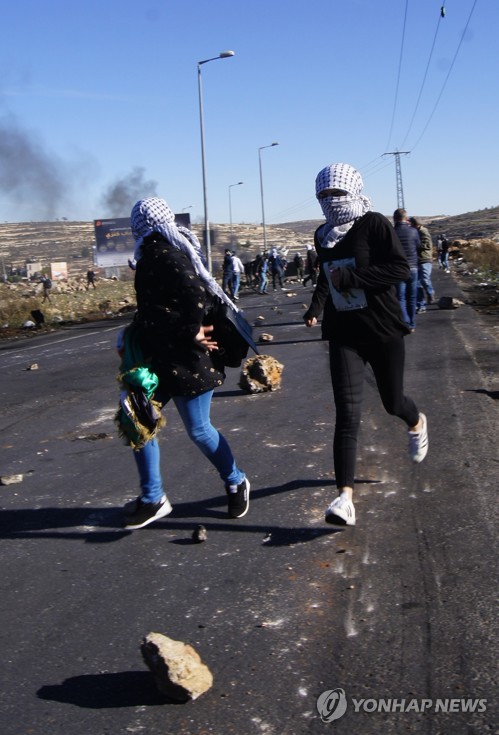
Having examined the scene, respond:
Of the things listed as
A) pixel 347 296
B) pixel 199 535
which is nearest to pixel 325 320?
pixel 347 296

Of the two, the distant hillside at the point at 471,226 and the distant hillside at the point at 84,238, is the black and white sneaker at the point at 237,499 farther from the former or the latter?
the distant hillside at the point at 84,238

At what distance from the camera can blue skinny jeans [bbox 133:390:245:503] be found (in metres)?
4.79

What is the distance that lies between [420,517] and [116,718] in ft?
7.50

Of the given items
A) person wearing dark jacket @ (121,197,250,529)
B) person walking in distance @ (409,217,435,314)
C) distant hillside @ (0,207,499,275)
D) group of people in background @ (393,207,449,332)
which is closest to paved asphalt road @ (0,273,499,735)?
person wearing dark jacket @ (121,197,250,529)

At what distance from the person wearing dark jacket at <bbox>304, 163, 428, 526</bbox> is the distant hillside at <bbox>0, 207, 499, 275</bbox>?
10088cm

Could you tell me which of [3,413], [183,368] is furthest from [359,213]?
[3,413]

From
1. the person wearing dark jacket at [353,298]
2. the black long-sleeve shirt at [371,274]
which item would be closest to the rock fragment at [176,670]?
the person wearing dark jacket at [353,298]

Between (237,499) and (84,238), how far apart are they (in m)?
149

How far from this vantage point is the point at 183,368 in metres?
4.72

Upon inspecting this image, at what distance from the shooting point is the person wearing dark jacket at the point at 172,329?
15.2 feet

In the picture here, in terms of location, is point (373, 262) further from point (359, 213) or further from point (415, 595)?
point (415, 595)

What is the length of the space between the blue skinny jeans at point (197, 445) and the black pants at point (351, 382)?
62 centimetres

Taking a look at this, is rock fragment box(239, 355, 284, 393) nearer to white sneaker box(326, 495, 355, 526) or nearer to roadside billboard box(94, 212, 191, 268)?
white sneaker box(326, 495, 355, 526)

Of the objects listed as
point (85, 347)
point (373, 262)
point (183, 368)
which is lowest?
point (85, 347)
